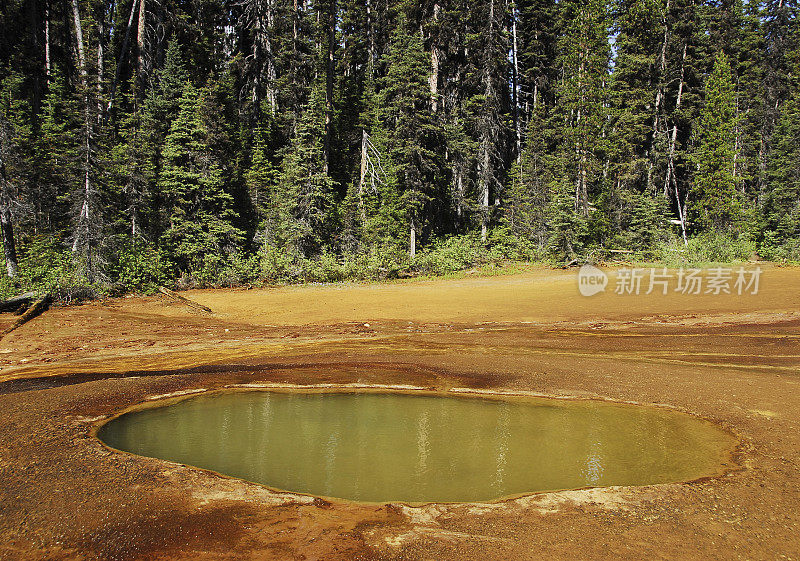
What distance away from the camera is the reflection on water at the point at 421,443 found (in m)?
4.23

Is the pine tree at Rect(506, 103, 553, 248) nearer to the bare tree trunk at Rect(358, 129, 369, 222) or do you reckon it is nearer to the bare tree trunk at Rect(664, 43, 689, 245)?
the bare tree trunk at Rect(358, 129, 369, 222)

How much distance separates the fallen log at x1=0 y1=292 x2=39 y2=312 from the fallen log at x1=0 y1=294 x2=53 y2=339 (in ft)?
0.81

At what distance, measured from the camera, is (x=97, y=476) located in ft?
13.5

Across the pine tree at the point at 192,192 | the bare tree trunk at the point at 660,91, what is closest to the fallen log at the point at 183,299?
the pine tree at the point at 192,192

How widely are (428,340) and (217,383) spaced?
184 inches

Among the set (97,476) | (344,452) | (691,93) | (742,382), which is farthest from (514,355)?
(691,93)

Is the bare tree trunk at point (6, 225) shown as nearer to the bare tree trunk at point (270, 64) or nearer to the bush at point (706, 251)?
the bare tree trunk at point (270, 64)

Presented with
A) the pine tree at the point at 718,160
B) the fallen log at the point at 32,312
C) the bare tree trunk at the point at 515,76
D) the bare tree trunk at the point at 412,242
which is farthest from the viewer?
Answer: the bare tree trunk at the point at 515,76

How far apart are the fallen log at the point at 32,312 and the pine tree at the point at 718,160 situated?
3702 cm

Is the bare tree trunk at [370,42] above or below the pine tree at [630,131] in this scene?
above

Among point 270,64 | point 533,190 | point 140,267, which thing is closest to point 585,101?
point 533,190

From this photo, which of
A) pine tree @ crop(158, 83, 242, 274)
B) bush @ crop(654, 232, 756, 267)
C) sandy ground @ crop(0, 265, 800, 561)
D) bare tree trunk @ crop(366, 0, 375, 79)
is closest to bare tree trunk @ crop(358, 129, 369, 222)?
pine tree @ crop(158, 83, 242, 274)

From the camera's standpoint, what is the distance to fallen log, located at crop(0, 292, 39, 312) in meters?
13.7

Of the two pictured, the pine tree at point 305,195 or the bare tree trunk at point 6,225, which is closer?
the bare tree trunk at point 6,225
